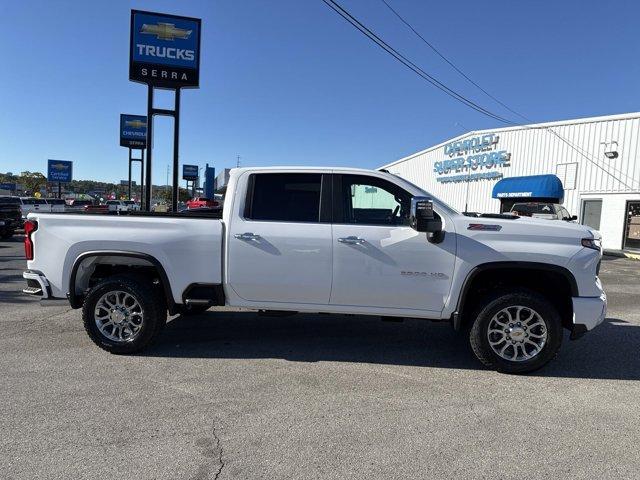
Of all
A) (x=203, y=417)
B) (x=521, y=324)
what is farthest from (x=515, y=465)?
(x=203, y=417)

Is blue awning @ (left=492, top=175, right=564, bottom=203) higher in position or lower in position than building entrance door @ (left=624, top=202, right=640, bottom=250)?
higher

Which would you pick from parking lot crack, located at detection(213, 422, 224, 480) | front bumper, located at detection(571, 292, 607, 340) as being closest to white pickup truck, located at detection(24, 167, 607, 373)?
front bumper, located at detection(571, 292, 607, 340)

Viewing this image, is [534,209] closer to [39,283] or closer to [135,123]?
[39,283]

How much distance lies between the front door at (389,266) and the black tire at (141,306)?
1.86 metres

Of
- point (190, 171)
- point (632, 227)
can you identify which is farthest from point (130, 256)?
point (190, 171)

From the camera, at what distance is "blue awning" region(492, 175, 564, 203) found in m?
22.5

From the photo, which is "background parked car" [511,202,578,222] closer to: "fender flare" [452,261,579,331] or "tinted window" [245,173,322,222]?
"fender flare" [452,261,579,331]

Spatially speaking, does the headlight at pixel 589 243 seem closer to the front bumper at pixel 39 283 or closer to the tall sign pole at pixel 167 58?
the front bumper at pixel 39 283

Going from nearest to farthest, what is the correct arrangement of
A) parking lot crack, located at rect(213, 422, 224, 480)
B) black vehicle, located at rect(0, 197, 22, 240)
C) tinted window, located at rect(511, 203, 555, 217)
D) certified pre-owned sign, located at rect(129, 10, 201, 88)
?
1. parking lot crack, located at rect(213, 422, 224, 480)
2. certified pre-owned sign, located at rect(129, 10, 201, 88)
3. tinted window, located at rect(511, 203, 555, 217)
4. black vehicle, located at rect(0, 197, 22, 240)

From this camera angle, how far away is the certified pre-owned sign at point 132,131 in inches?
1358

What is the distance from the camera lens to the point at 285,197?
495 centimetres

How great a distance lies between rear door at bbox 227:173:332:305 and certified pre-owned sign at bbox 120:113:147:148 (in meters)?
32.4

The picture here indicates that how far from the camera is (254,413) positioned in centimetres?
369

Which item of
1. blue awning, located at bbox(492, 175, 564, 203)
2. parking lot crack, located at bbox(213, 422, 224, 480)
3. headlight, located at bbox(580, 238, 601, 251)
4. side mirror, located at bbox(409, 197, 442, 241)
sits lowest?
parking lot crack, located at bbox(213, 422, 224, 480)
